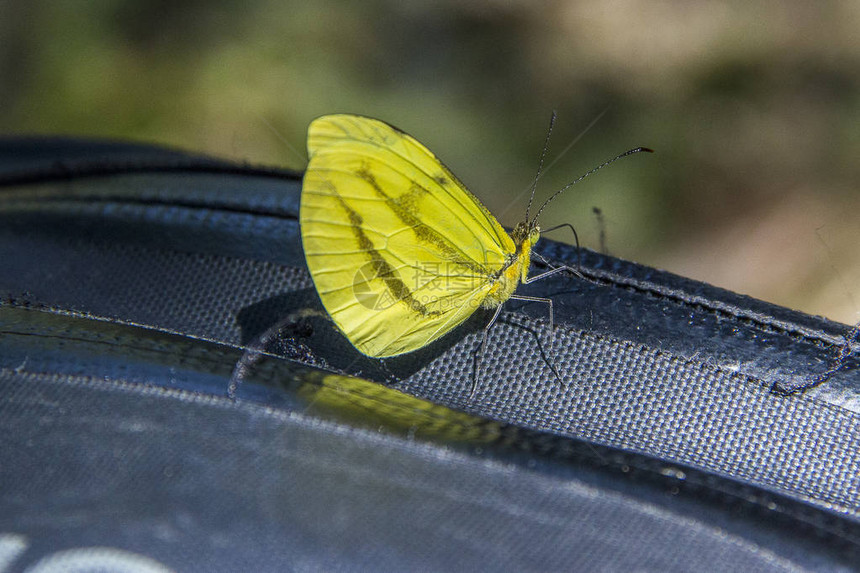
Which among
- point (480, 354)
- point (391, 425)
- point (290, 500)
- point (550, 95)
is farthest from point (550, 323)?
point (550, 95)

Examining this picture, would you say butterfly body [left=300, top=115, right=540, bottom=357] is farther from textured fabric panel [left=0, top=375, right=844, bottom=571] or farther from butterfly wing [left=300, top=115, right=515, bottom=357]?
textured fabric panel [left=0, top=375, right=844, bottom=571]

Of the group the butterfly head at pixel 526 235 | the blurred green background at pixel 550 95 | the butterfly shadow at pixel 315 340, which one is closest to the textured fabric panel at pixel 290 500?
the butterfly shadow at pixel 315 340

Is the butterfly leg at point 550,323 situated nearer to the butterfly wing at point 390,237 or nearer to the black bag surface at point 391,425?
the black bag surface at point 391,425

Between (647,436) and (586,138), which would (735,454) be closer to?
(647,436)

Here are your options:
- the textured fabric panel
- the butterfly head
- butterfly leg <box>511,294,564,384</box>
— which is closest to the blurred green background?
the butterfly head

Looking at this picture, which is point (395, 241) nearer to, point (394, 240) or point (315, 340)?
point (394, 240)
